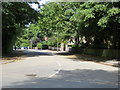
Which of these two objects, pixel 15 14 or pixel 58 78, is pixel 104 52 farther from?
pixel 58 78

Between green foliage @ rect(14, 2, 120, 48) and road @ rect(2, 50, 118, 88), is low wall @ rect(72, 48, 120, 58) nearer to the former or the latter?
green foliage @ rect(14, 2, 120, 48)

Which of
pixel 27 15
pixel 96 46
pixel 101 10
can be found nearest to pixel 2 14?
pixel 27 15

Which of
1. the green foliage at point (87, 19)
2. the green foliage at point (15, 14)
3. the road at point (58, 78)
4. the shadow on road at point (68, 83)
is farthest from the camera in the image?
the green foliage at point (15, 14)

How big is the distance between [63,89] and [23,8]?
29.9 m

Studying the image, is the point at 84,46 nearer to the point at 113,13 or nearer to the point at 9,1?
the point at 9,1

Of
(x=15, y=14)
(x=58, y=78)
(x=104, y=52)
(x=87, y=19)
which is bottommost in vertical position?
(x=58, y=78)

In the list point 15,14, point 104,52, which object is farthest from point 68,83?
point 15,14

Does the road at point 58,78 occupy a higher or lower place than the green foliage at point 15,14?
lower

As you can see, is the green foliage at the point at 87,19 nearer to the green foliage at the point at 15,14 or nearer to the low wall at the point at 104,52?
the low wall at the point at 104,52

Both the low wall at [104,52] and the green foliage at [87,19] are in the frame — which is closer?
the green foliage at [87,19]

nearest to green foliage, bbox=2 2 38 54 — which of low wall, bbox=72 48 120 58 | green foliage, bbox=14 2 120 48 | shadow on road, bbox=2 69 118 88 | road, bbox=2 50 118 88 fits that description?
green foliage, bbox=14 2 120 48

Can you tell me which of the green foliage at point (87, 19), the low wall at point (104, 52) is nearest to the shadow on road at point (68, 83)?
the green foliage at point (87, 19)

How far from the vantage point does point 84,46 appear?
175 ft

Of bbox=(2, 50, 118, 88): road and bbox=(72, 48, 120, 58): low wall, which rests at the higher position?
bbox=(72, 48, 120, 58): low wall
